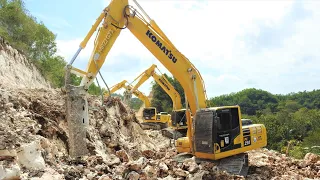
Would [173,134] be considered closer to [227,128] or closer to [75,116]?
[227,128]

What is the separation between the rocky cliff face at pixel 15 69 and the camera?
11.1 m

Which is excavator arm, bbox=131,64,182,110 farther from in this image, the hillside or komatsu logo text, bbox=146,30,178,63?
komatsu logo text, bbox=146,30,178,63

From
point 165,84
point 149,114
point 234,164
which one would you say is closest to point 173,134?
point 165,84

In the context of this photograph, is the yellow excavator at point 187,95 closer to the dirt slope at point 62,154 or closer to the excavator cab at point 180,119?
the dirt slope at point 62,154

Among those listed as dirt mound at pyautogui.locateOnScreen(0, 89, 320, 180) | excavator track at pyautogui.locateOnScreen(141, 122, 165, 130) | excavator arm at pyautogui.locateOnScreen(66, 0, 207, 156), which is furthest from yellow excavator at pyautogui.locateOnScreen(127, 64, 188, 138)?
excavator arm at pyautogui.locateOnScreen(66, 0, 207, 156)

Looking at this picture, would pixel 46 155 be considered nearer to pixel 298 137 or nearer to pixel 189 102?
pixel 189 102

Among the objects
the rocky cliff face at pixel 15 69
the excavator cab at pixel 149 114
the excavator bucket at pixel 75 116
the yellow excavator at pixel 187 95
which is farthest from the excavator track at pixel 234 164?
the excavator cab at pixel 149 114

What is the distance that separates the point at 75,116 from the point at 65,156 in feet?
2.76

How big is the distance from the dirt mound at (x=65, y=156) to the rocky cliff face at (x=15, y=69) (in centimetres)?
300

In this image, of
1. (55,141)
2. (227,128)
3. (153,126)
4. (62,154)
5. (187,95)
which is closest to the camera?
(62,154)

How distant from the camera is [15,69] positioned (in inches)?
480

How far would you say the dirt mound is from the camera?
464 cm

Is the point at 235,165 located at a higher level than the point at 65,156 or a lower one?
lower

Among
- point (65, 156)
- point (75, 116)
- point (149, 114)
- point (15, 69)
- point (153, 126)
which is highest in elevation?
point (15, 69)
